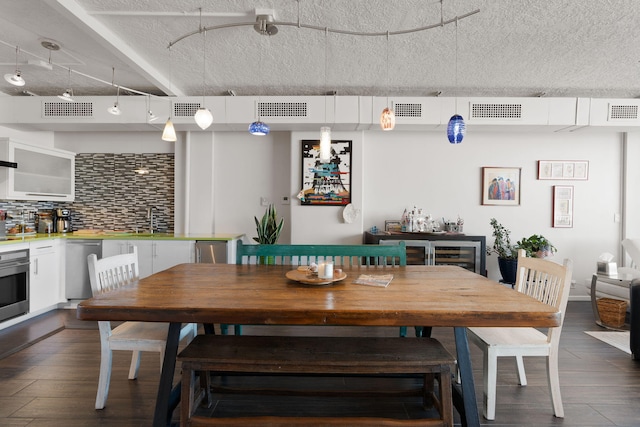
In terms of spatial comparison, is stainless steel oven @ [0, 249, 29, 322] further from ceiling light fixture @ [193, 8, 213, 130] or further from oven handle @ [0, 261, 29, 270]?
ceiling light fixture @ [193, 8, 213, 130]

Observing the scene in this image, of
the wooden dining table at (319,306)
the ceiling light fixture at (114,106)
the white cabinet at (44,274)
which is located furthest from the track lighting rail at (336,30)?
the white cabinet at (44,274)

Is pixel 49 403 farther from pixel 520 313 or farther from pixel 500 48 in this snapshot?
pixel 500 48

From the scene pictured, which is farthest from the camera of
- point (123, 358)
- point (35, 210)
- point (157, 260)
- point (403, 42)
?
point (35, 210)

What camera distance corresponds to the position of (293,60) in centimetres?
316

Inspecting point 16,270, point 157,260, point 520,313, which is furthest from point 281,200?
point 520,313

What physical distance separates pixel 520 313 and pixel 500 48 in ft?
8.14

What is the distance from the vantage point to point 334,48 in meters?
2.93

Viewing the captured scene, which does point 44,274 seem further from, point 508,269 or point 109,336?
point 508,269

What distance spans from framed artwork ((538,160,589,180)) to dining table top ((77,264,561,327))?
333cm

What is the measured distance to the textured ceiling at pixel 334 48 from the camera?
92.7 inches

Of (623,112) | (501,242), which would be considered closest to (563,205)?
(501,242)

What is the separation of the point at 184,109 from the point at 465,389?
12.7 feet

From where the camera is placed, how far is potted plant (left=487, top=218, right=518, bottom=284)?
13.3ft

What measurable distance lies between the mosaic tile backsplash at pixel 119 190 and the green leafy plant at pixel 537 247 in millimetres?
4636
